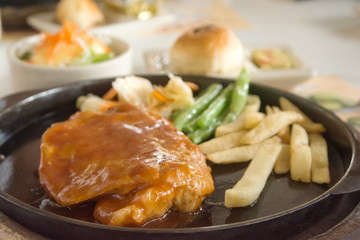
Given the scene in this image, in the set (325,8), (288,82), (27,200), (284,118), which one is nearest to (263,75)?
(288,82)

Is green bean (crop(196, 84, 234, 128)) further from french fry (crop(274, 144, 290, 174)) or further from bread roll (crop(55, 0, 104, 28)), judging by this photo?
bread roll (crop(55, 0, 104, 28))

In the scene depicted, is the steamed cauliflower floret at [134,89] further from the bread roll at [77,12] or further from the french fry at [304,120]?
the bread roll at [77,12]

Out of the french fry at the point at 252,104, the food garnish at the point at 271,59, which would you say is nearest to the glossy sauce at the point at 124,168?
the french fry at the point at 252,104

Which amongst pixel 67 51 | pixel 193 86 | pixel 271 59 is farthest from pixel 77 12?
pixel 193 86

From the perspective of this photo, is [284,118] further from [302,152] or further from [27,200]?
[27,200]

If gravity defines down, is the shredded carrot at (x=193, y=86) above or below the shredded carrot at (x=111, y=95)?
below

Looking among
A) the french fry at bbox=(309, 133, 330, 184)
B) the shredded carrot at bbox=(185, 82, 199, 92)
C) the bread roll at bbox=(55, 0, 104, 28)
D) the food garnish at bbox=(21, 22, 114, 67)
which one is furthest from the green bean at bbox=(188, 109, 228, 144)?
the bread roll at bbox=(55, 0, 104, 28)
